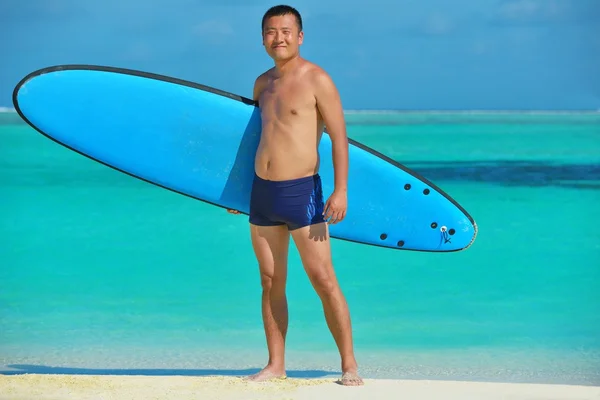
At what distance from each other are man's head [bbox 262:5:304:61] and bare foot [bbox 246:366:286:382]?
1064mm

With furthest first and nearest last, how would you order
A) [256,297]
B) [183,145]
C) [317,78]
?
[256,297] → [183,145] → [317,78]

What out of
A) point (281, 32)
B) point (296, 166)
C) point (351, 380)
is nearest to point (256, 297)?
point (351, 380)

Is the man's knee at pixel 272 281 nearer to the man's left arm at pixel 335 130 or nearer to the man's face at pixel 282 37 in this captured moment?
the man's left arm at pixel 335 130

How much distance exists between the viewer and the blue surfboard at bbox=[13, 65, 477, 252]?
12.8ft

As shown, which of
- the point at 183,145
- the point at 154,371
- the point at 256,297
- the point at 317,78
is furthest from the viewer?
the point at 256,297

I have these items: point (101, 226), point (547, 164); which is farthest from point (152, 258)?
point (547, 164)

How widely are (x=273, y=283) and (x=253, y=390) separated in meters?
0.38

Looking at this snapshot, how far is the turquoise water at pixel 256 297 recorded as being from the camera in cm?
529

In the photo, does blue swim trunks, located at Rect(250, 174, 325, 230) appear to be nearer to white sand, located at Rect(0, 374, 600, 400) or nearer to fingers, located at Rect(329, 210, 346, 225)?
fingers, located at Rect(329, 210, 346, 225)

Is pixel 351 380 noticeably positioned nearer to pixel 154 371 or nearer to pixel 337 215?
pixel 337 215

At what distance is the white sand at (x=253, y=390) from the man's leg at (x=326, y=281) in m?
0.09

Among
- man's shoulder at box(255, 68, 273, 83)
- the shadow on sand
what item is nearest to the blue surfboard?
man's shoulder at box(255, 68, 273, 83)

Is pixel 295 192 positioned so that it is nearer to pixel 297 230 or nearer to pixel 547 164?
pixel 297 230

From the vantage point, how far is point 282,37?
3385 mm
